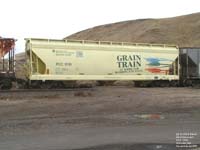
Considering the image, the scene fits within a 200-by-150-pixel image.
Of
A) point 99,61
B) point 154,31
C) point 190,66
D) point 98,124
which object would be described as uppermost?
point 154,31

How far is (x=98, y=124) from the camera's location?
14.7 m

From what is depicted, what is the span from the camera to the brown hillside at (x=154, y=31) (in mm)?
68750

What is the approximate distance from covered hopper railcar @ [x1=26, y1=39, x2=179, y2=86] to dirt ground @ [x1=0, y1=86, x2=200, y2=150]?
394 inches

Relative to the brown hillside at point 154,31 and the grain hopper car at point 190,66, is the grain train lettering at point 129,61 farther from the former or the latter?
the brown hillside at point 154,31

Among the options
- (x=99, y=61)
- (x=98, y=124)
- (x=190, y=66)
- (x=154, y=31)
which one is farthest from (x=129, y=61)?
(x=154, y=31)

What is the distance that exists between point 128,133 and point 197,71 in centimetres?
2584

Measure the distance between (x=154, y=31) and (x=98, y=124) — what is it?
59457 millimetres

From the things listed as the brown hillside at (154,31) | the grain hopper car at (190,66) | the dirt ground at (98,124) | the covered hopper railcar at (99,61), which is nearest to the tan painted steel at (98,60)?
the covered hopper railcar at (99,61)

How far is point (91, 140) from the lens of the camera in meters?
11.9

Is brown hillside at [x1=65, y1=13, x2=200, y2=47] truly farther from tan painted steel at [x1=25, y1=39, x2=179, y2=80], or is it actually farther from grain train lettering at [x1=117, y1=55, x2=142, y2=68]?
grain train lettering at [x1=117, y1=55, x2=142, y2=68]

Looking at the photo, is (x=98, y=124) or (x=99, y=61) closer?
(x=98, y=124)

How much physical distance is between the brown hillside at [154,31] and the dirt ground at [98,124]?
45.1 meters

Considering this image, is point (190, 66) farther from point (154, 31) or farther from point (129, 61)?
point (154, 31)

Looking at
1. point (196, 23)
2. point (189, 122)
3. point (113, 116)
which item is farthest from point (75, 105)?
point (196, 23)
